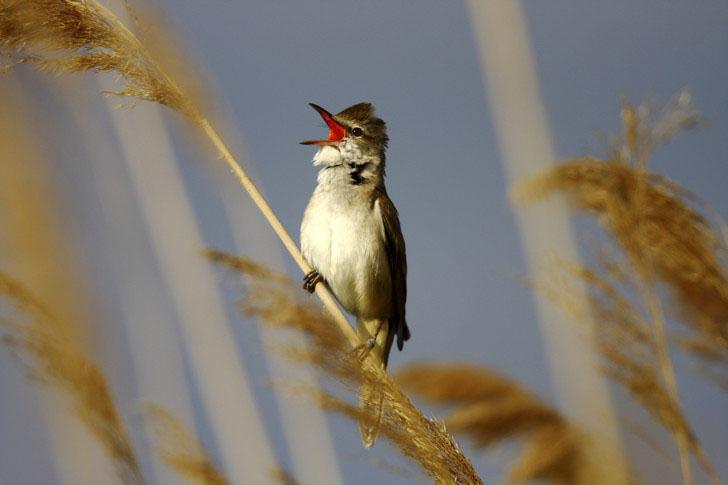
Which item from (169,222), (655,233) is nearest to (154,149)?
(169,222)

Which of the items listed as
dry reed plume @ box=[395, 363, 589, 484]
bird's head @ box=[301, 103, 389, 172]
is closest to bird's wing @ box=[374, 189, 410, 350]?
bird's head @ box=[301, 103, 389, 172]

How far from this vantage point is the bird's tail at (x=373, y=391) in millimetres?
2148

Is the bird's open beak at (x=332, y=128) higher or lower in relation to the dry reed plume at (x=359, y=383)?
higher

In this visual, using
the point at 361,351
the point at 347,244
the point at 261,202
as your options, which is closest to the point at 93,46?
the point at 261,202

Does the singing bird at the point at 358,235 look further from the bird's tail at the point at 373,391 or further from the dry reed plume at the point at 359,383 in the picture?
the dry reed plume at the point at 359,383

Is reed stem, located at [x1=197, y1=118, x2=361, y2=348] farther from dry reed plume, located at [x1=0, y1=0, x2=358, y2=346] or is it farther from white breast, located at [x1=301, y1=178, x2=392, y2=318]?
white breast, located at [x1=301, y1=178, x2=392, y2=318]

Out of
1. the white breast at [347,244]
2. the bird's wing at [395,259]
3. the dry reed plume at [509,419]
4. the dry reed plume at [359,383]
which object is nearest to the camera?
the dry reed plume at [359,383]

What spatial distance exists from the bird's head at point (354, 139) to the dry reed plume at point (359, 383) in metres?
2.06

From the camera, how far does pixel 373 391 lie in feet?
7.37

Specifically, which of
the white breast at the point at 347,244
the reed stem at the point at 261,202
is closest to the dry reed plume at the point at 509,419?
the white breast at the point at 347,244

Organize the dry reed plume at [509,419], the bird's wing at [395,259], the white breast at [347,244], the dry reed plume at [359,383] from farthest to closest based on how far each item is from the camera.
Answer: the bird's wing at [395,259] < the white breast at [347,244] < the dry reed plume at [509,419] < the dry reed plume at [359,383]

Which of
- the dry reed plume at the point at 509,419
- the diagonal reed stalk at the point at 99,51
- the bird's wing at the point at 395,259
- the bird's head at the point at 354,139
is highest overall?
the diagonal reed stalk at the point at 99,51

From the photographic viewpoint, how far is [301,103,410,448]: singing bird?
4367 millimetres

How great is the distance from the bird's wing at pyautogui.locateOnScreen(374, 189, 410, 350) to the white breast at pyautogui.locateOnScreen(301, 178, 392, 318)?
0.15 feet
